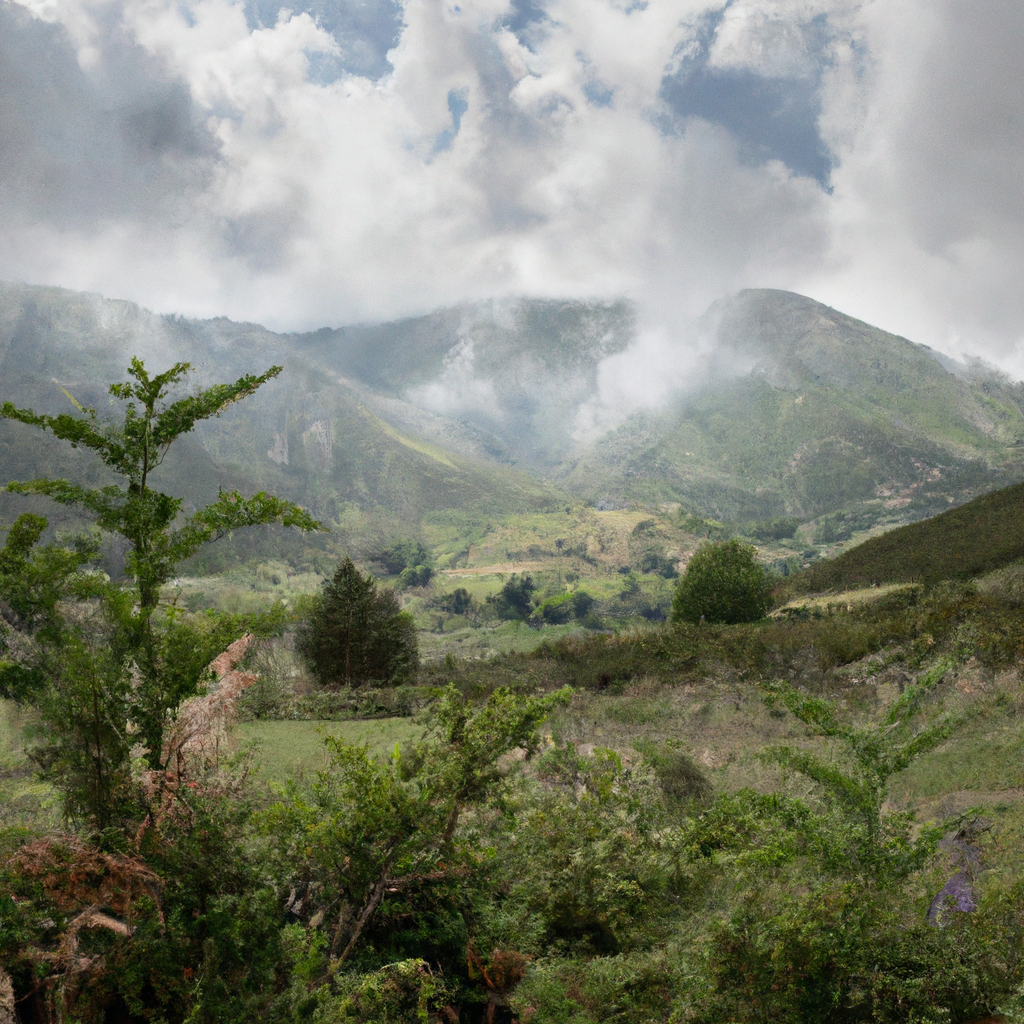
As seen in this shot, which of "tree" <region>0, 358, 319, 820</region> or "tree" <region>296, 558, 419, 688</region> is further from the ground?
"tree" <region>0, 358, 319, 820</region>

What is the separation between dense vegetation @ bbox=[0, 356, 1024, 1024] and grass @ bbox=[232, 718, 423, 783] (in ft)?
10.5

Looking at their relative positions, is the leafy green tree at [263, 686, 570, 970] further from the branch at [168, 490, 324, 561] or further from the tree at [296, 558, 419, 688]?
the tree at [296, 558, 419, 688]

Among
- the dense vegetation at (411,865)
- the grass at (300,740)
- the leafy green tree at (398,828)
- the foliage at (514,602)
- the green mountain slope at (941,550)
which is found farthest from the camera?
the foliage at (514,602)

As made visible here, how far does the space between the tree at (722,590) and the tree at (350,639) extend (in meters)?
24.4

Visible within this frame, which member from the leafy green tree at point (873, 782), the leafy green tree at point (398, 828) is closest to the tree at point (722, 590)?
the leafy green tree at point (873, 782)

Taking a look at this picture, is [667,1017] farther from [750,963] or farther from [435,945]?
[435,945]

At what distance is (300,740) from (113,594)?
10.1 m

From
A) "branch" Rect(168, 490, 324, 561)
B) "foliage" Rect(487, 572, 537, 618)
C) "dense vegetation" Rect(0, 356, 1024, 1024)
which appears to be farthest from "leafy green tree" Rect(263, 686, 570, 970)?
"foliage" Rect(487, 572, 537, 618)

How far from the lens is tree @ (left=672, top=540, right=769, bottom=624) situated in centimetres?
4444

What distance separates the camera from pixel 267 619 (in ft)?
27.6

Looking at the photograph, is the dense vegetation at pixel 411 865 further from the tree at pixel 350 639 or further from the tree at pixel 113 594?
the tree at pixel 350 639

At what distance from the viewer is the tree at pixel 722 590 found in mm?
44438

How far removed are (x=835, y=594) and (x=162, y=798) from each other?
1681 inches

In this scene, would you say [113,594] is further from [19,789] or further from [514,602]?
[514,602]
